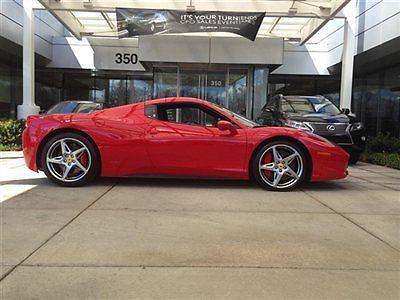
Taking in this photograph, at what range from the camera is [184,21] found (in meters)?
13.0

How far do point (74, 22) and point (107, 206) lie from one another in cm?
1271

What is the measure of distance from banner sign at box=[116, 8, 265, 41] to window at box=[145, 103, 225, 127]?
695 cm

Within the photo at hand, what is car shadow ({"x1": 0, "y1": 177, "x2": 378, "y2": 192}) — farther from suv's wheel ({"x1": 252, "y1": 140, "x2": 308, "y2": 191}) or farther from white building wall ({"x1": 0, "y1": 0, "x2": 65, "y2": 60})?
white building wall ({"x1": 0, "y1": 0, "x2": 65, "y2": 60})

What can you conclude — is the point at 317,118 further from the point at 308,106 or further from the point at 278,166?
the point at 278,166

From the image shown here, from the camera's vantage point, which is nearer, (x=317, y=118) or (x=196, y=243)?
(x=196, y=243)

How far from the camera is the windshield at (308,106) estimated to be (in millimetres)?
10680

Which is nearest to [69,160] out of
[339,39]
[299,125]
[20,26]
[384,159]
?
[299,125]

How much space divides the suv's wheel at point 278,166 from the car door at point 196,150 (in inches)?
9.9

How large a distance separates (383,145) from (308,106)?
2.83 meters

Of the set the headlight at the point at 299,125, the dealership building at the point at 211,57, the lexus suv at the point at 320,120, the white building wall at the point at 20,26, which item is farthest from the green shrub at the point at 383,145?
the white building wall at the point at 20,26

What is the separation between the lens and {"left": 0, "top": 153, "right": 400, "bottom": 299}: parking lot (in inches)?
122

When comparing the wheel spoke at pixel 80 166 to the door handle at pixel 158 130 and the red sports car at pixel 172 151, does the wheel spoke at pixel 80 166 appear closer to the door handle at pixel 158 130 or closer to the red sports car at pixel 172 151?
the red sports car at pixel 172 151

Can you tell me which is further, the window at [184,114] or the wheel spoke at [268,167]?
the window at [184,114]

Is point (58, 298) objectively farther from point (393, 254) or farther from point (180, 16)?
point (180, 16)
